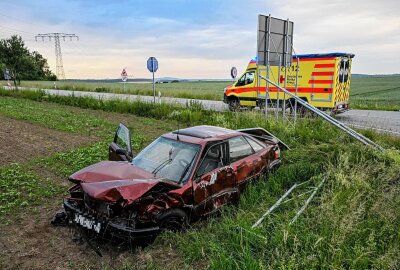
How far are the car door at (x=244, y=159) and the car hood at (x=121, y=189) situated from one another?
1684mm

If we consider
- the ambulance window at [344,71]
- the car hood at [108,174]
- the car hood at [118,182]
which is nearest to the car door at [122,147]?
the car hood at [118,182]

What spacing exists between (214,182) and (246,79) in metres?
13.9

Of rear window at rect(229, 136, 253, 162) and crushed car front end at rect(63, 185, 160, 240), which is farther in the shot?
rear window at rect(229, 136, 253, 162)

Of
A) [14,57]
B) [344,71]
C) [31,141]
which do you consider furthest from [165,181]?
[14,57]

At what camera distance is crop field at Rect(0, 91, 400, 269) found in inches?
157

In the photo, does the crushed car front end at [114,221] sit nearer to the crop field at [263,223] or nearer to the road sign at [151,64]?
the crop field at [263,223]

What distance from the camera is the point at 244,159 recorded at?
6.09 metres

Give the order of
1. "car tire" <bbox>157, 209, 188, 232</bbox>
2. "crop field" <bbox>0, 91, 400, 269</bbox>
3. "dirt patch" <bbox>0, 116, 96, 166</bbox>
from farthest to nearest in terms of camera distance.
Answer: "dirt patch" <bbox>0, 116, 96, 166</bbox>, "car tire" <bbox>157, 209, 188, 232</bbox>, "crop field" <bbox>0, 91, 400, 269</bbox>

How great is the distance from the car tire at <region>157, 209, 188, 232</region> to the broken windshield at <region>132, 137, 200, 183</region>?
1.61 ft

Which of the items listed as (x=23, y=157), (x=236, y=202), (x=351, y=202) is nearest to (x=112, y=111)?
(x=23, y=157)

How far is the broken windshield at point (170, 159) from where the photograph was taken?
5.18 meters

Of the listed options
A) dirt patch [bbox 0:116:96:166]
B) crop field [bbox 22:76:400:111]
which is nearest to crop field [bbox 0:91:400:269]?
dirt patch [bbox 0:116:96:166]

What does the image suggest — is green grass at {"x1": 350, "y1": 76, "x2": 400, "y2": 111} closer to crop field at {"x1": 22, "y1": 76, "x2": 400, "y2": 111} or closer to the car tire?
crop field at {"x1": 22, "y1": 76, "x2": 400, "y2": 111}

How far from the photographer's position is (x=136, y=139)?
10.9m
